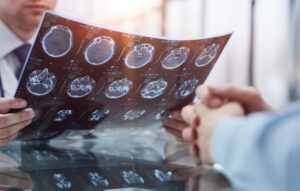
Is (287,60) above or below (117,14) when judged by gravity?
below

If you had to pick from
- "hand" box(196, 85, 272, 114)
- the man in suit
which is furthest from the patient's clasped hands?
the man in suit

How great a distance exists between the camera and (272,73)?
1.39m

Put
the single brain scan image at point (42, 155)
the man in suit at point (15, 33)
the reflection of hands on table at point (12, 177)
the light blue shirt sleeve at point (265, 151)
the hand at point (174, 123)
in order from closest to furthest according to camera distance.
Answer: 1. the light blue shirt sleeve at point (265, 151)
2. the reflection of hands on table at point (12, 177)
3. the single brain scan image at point (42, 155)
4. the hand at point (174, 123)
5. the man in suit at point (15, 33)

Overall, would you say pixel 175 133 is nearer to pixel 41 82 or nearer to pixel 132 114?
pixel 132 114

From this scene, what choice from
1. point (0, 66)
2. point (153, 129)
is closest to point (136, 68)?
point (153, 129)

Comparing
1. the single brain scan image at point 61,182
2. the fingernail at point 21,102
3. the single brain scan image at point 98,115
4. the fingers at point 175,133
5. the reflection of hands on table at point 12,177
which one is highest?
the fingernail at point 21,102

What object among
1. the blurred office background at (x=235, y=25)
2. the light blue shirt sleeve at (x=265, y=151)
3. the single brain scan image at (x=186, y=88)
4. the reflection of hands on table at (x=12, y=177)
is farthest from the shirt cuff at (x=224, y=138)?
the blurred office background at (x=235, y=25)

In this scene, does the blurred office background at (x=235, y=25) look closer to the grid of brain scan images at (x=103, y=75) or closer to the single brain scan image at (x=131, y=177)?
the grid of brain scan images at (x=103, y=75)

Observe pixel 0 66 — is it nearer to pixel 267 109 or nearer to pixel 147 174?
pixel 147 174

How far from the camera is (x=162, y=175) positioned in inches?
28.2

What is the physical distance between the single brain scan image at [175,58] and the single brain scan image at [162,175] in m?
0.21

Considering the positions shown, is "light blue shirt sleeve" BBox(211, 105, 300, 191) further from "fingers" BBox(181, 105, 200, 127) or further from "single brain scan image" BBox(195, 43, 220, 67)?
"single brain scan image" BBox(195, 43, 220, 67)

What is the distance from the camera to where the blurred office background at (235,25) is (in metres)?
1.35

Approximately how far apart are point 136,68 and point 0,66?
26.0 inches
